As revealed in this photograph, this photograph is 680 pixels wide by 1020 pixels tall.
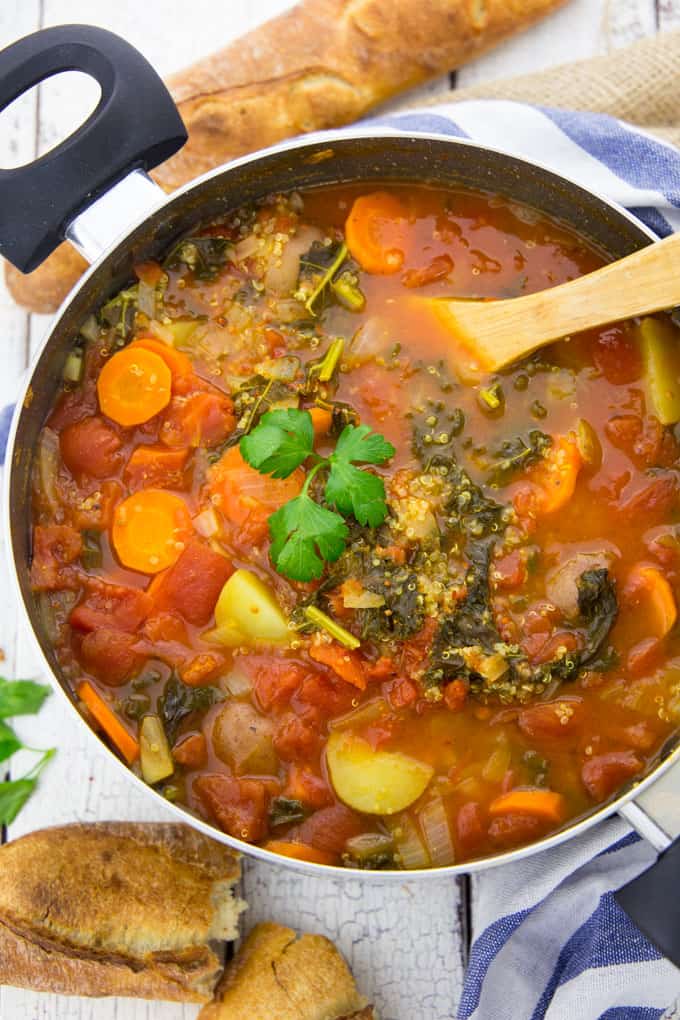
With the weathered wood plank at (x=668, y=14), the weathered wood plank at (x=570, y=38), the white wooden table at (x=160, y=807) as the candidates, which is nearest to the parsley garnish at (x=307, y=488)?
the white wooden table at (x=160, y=807)

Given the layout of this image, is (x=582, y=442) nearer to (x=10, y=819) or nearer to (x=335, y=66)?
(x=335, y=66)

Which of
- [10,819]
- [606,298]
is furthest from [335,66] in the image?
[10,819]

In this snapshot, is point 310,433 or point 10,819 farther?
point 10,819

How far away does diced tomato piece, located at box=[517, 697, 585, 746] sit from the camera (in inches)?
140

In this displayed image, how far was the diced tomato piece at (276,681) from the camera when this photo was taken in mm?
A: 3549

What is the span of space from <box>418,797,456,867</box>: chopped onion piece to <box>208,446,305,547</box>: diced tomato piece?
104cm

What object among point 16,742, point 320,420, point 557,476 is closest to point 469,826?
point 557,476

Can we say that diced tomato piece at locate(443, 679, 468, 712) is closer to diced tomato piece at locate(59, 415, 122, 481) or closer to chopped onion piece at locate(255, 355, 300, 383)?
chopped onion piece at locate(255, 355, 300, 383)

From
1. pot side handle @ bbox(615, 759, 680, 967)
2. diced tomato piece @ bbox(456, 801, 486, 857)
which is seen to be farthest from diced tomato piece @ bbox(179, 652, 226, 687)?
pot side handle @ bbox(615, 759, 680, 967)

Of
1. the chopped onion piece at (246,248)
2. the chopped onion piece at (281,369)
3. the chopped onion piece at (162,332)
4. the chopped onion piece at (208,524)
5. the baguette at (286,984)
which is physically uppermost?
the chopped onion piece at (246,248)

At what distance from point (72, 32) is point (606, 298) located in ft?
6.09

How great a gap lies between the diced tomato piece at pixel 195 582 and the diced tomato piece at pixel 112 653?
0.56 feet

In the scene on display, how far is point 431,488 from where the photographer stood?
142 inches

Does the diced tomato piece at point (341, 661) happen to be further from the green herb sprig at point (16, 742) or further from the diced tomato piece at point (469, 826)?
the green herb sprig at point (16, 742)
